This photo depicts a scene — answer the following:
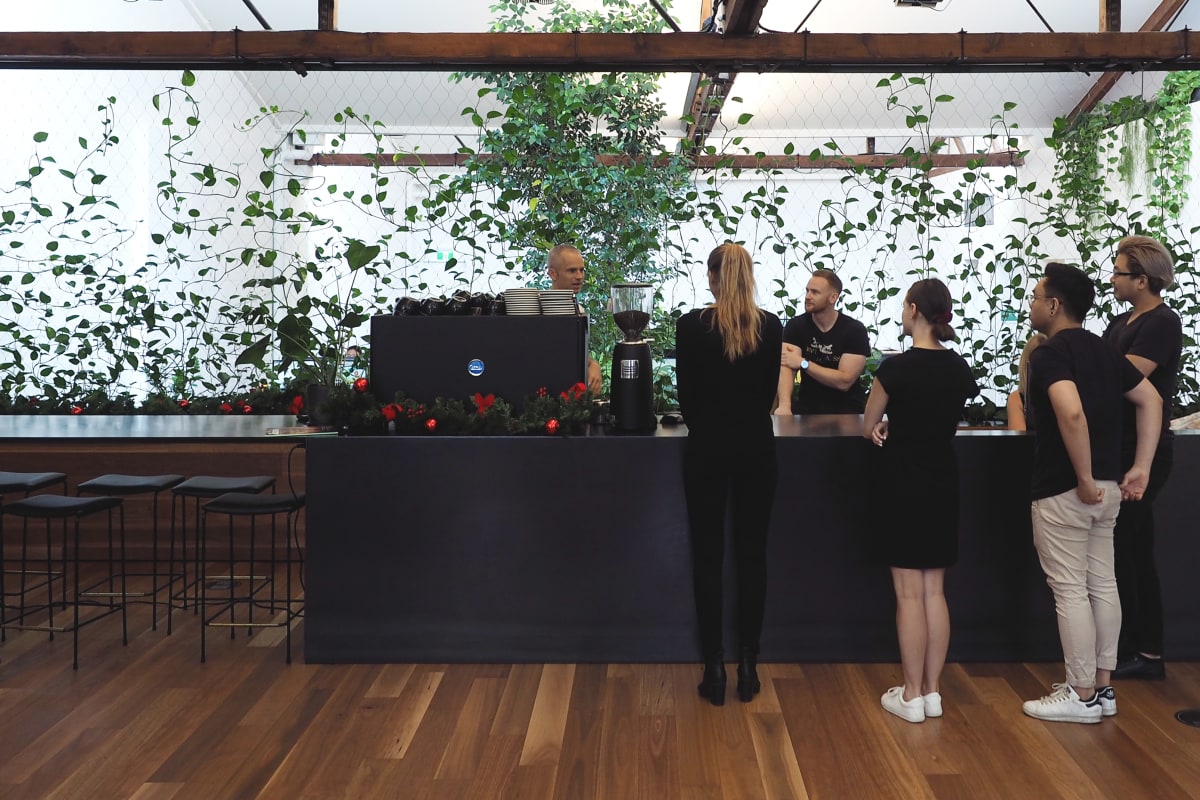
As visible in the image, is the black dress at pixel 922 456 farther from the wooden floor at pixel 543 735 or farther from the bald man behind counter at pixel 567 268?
the bald man behind counter at pixel 567 268

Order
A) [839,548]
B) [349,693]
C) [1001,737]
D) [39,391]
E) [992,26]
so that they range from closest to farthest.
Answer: [1001,737] → [349,693] → [839,548] → [39,391] → [992,26]

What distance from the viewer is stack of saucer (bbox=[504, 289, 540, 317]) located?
11.9 feet

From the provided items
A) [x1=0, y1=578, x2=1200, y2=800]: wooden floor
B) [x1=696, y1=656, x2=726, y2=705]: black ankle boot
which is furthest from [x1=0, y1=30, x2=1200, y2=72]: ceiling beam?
[x1=696, y1=656, x2=726, y2=705]: black ankle boot

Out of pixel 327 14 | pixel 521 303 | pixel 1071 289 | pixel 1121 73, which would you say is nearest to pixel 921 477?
pixel 1071 289

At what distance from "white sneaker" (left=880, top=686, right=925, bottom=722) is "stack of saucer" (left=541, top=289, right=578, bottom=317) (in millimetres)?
1693

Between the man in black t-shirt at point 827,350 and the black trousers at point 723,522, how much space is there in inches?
50.1

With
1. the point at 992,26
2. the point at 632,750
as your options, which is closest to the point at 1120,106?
the point at 992,26

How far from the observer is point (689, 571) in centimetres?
357

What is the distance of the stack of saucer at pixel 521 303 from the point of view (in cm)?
363

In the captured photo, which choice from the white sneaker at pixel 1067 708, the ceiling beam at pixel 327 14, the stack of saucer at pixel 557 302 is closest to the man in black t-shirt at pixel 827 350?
the stack of saucer at pixel 557 302

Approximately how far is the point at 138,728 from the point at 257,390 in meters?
3.15

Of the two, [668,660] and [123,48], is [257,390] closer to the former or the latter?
[123,48]

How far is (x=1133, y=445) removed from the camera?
334cm

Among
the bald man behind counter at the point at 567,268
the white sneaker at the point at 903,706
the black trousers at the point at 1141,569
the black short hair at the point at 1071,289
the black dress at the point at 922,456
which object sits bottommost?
the white sneaker at the point at 903,706
